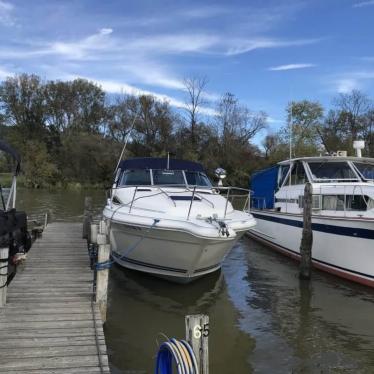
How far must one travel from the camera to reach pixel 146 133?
56219 mm

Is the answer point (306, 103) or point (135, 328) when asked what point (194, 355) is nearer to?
point (135, 328)

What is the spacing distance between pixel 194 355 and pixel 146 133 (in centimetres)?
5284

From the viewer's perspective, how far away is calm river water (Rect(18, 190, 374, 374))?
6891 mm

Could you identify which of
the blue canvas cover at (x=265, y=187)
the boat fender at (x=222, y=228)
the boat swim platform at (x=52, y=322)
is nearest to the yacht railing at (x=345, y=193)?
the blue canvas cover at (x=265, y=187)

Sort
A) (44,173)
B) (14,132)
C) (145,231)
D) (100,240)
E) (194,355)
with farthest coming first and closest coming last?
(14,132), (44,173), (145,231), (100,240), (194,355)

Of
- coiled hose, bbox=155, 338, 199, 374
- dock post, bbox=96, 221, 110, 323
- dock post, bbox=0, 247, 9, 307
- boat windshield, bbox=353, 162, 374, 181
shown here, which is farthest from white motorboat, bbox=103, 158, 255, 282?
boat windshield, bbox=353, 162, 374, 181

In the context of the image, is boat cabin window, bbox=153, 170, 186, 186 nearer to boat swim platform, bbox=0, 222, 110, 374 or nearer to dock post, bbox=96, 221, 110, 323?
boat swim platform, bbox=0, 222, 110, 374

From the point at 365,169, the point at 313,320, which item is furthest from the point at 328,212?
the point at 313,320

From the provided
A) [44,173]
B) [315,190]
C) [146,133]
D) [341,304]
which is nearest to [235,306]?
[341,304]

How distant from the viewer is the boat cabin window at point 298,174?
14359 mm

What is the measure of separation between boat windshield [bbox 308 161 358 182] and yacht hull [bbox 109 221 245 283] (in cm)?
472

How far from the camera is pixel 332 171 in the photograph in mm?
13727

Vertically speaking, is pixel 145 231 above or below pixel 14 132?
below

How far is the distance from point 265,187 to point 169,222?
8848mm
